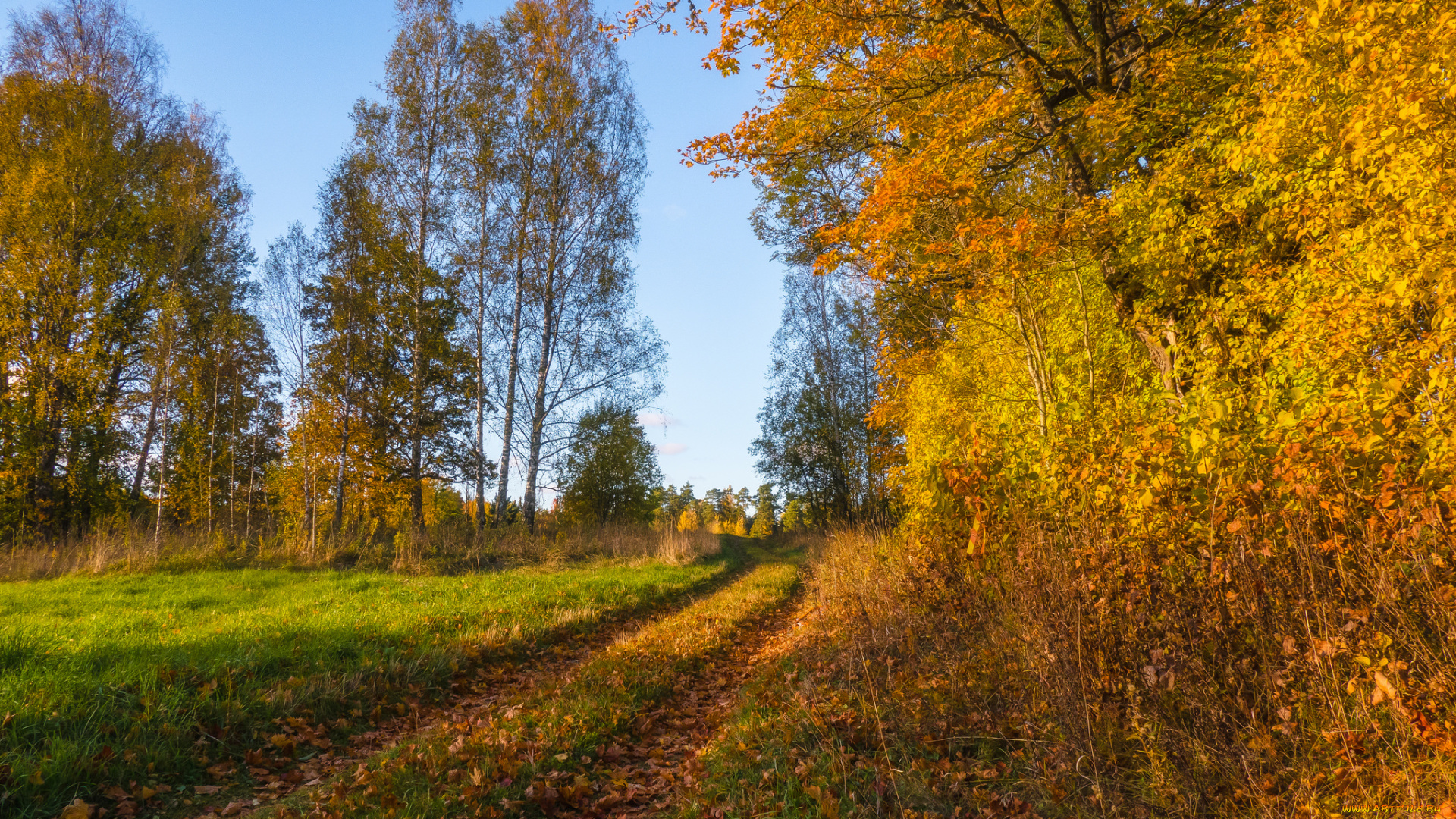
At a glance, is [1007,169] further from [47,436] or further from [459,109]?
[47,436]

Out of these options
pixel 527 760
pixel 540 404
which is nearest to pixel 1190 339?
pixel 527 760

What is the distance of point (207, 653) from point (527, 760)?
11.9 ft

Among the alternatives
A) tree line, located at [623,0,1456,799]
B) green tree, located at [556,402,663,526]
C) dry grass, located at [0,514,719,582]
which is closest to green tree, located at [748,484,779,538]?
green tree, located at [556,402,663,526]

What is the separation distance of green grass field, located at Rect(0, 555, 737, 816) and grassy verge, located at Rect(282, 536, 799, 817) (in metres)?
1.24

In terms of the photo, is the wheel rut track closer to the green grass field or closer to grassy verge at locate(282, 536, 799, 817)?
the green grass field

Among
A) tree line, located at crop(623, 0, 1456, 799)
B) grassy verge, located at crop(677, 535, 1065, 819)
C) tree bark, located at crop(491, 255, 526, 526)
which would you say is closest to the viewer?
tree line, located at crop(623, 0, 1456, 799)

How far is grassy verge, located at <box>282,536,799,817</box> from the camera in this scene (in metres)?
3.30

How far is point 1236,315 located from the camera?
7078 mm

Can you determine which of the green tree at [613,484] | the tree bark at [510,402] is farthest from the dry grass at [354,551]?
the green tree at [613,484]

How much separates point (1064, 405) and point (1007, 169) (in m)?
4.53

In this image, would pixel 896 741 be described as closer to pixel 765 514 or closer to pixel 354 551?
pixel 354 551

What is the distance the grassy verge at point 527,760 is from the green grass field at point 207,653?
1241 millimetres

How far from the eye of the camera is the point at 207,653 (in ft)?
17.1

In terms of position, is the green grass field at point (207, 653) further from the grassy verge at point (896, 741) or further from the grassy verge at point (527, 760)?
the grassy verge at point (896, 741)
